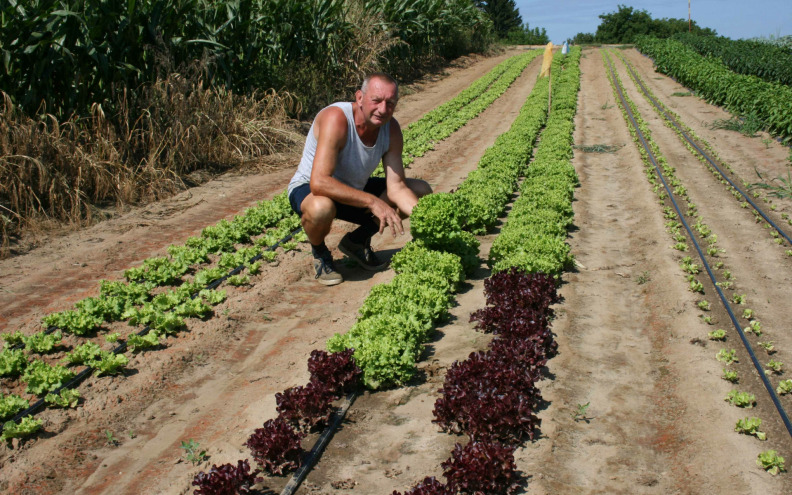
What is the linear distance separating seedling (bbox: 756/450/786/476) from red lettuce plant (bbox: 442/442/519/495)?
1.49 meters

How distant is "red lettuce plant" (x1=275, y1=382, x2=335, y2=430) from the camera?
4234mm

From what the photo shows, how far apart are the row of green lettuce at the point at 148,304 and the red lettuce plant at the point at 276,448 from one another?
5.41 ft

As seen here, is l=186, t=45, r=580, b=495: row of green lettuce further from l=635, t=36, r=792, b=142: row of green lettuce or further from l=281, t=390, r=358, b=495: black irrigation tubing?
l=635, t=36, r=792, b=142: row of green lettuce

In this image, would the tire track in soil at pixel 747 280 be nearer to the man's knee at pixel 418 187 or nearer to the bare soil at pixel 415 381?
the bare soil at pixel 415 381

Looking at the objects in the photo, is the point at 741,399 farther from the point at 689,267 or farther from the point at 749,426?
the point at 689,267

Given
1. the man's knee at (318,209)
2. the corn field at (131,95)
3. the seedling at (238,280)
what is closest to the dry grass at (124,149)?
the corn field at (131,95)

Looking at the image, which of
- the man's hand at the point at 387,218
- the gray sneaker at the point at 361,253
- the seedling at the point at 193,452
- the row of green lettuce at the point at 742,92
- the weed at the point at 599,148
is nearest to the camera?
the seedling at the point at 193,452

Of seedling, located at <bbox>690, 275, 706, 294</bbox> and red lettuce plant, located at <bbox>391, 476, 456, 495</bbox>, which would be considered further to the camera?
seedling, located at <bbox>690, 275, 706, 294</bbox>

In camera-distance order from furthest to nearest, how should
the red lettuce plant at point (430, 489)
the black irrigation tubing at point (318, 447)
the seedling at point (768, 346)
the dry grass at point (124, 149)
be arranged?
the dry grass at point (124, 149) → the seedling at point (768, 346) → the black irrigation tubing at point (318, 447) → the red lettuce plant at point (430, 489)

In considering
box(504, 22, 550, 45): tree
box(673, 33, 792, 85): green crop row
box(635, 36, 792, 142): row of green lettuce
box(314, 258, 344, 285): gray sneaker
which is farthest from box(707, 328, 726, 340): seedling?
box(504, 22, 550, 45): tree

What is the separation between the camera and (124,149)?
1004cm

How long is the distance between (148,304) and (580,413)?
13.1 ft

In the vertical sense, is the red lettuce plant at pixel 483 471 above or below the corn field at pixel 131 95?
below

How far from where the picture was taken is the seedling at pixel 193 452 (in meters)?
4.00
